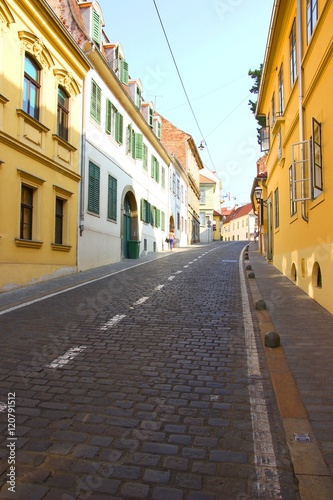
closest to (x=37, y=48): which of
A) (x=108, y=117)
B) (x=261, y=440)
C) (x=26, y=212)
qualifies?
(x=26, y=212)

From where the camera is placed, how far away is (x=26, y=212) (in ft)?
39.9

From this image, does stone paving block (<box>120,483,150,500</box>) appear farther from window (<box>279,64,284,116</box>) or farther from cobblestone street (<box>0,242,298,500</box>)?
window (<box>279,64,284,116</box>)

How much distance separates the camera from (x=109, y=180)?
19125mm

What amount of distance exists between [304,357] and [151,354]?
1901mm

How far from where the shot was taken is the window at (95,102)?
16781 mm

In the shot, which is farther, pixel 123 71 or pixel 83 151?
pixel 123 71

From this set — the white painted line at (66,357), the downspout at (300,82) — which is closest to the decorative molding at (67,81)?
the downspout at (300,82)

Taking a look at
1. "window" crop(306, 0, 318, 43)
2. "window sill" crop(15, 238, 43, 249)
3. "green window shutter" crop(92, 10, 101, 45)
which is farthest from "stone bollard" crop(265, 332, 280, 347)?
"green window shutter" crop(92, 10, 101, 45)

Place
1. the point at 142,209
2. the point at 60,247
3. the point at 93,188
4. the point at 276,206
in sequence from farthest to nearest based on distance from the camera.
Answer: the point at 142,209, the point at 93,188, the point at 276,206, the point at 60,247

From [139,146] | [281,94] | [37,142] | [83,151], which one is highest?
[139,146]

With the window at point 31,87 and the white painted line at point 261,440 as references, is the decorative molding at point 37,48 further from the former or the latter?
the white painted line at point 261,440

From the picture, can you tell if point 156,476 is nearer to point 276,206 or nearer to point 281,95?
point 281,95

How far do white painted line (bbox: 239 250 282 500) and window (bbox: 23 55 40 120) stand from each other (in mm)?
9877

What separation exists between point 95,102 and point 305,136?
10.3 m
